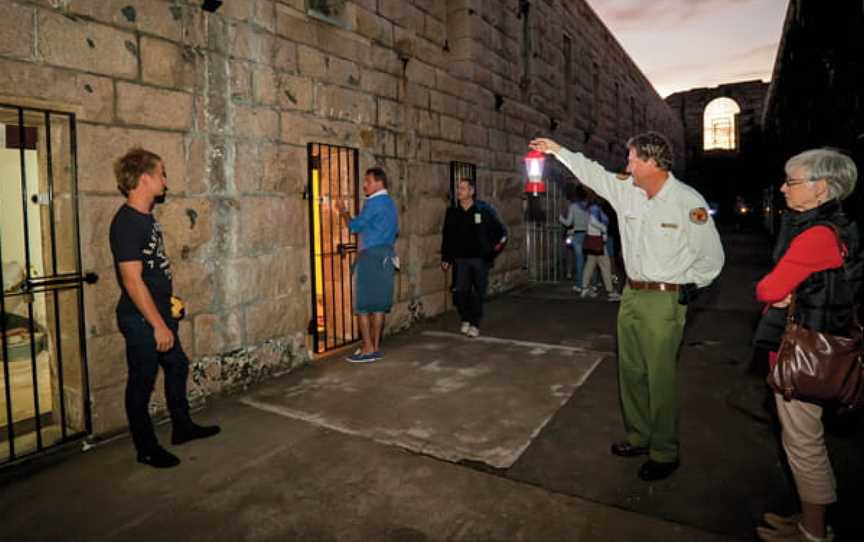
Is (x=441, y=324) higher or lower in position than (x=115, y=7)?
lower

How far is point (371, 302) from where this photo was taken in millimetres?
5070

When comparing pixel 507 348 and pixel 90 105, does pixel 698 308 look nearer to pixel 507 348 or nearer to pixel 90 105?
pixel 507 348

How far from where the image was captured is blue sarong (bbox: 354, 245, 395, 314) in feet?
16.5

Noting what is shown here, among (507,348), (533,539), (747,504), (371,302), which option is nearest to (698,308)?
(507,348)

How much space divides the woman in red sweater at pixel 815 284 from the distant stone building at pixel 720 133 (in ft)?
105

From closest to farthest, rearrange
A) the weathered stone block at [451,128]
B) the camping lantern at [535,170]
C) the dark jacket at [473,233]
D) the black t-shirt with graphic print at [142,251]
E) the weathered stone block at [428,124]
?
the black t-shirt with graphic print at [142,251] < the dark jacket at [473,233] < the weathered stone block at [428,124] < the weathered stone block at [451,128] < the camping lantern at [535,170]

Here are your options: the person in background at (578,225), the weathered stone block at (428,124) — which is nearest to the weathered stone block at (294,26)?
the weathered stone block at (428,124)

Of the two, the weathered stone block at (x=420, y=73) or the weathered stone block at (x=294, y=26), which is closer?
the weathered stone block at (x=294, y=26)

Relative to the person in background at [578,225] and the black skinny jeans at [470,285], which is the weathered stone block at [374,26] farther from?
the person in background at [578,225]

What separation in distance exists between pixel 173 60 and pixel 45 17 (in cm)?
81

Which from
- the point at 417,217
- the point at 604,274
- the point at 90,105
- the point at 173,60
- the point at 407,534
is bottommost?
the point at 407,534

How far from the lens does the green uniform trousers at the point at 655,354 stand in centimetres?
279

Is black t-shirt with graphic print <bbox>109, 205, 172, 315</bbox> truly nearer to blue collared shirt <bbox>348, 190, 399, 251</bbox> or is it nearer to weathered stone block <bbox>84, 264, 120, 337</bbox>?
weathered stone block <bbox>84, 264, 120, 337</bbox>

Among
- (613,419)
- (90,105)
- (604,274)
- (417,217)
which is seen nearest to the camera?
(90,105)
